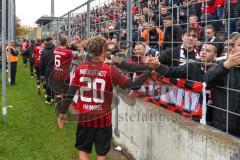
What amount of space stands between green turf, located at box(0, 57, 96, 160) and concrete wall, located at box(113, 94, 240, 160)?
0.80 metres

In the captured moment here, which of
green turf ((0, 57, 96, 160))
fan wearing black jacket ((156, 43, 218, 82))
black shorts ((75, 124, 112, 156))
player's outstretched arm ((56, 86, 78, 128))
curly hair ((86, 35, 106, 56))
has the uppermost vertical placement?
curly hair ((86, 35, 106, 56))

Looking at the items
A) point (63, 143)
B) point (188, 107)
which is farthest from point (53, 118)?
point (188, 107)

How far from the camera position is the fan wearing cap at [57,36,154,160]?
15.8 ft

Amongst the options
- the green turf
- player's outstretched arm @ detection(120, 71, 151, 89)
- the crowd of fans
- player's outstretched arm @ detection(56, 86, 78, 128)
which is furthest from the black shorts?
the green turf

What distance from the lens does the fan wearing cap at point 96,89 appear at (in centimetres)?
483

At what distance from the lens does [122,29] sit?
7.62 metres

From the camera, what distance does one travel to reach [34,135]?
7910 mm

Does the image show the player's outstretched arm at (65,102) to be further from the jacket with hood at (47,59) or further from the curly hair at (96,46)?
the jacket with hood at (47,59)

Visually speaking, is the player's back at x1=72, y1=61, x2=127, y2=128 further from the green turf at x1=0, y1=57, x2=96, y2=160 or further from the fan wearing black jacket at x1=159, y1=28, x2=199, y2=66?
the green turf at x1=0, y1=57, x2=96, y2=160

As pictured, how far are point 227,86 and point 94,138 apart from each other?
181cm

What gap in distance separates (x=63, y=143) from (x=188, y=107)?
3.05 meters

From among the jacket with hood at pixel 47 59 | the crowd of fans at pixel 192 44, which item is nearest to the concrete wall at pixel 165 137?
the crowd of fans at pixel 192 44

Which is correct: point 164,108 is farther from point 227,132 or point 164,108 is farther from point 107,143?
point 227,132

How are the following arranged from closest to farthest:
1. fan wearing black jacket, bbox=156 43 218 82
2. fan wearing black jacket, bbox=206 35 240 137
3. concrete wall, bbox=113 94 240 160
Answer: fan wearing black jacket, bbox=206 35 240 137, concrete wall, bbox=113 94 240 160, fan wearing black jacket, bbox=156 43 218 82
